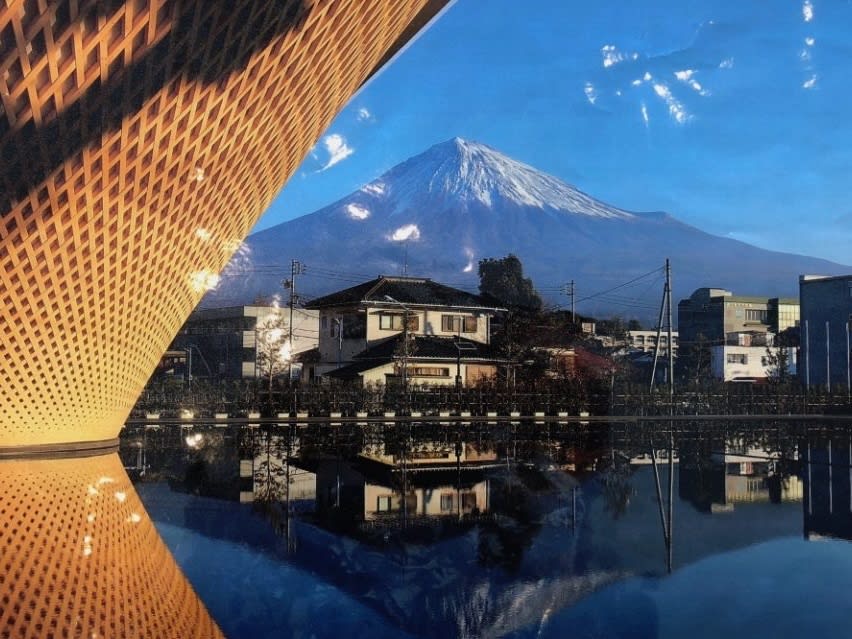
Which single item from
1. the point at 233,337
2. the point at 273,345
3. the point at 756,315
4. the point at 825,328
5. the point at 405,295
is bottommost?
the point at 273,345

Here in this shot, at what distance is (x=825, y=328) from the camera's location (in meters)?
44.0

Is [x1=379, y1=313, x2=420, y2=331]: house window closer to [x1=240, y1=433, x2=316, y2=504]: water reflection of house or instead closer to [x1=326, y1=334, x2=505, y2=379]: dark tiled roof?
[x1=326, y1=334, x2=505, y2=379]: dark tiled roof

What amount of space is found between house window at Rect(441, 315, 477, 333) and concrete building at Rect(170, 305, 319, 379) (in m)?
8.08

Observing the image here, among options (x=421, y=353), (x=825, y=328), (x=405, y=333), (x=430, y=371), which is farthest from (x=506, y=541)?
(x=825, y=328)

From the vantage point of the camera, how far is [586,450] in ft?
60.3

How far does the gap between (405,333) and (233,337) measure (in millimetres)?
13495

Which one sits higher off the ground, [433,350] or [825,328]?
[825,328]

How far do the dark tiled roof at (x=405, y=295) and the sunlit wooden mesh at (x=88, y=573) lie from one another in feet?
96.9

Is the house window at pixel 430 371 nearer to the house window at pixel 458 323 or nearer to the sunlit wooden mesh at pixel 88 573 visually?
the house window at pixel 458 323

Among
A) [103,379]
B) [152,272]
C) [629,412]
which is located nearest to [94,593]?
[152,272]

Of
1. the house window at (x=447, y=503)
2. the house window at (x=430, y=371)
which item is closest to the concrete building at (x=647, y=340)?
the house window at (x=430, y=371)

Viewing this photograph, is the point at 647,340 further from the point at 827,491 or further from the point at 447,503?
the point at 447,503

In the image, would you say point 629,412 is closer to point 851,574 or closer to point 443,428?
point 443,428

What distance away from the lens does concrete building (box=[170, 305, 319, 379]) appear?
4466 centimetres
